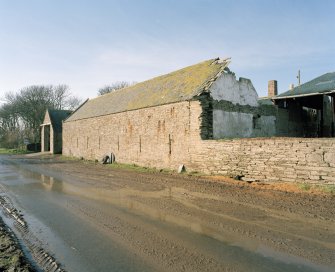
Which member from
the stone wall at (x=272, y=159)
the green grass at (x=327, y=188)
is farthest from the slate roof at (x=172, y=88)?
the green grass at (x=327, y=188)

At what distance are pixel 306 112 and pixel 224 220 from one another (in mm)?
20331

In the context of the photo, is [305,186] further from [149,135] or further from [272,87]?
[272,87]

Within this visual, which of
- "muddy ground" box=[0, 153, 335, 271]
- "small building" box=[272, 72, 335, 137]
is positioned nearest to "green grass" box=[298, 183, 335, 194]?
"muddy ground" box=[0, 153, 335, 271]

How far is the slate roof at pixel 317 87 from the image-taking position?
59.5ft

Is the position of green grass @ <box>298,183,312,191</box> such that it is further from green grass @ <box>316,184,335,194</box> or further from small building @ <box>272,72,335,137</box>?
small building @ <box>272,72,335,137</box>

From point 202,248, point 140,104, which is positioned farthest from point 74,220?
point 140,104

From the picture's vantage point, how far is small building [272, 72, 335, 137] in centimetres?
2077

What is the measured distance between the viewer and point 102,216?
315 inches

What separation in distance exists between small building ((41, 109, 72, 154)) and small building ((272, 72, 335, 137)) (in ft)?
109

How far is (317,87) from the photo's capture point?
19.4 m

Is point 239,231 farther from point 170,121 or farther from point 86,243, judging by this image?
point 170,121

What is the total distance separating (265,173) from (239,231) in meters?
6.98

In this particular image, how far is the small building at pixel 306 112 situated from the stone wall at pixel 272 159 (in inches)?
304

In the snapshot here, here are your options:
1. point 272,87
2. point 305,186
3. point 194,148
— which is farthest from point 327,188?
point 272,87
